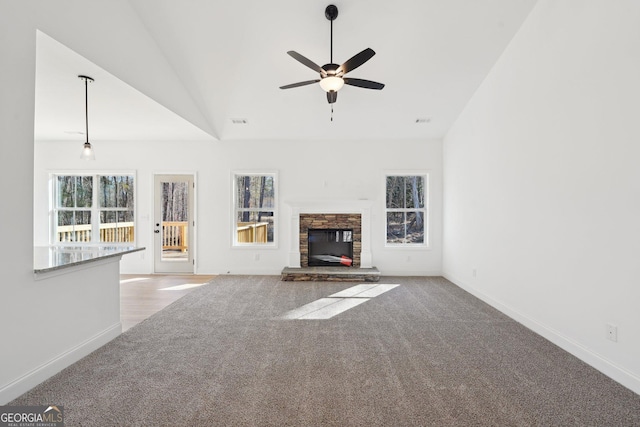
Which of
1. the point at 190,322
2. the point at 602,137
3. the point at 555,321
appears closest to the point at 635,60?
the point at 602,137

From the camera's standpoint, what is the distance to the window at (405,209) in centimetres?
682

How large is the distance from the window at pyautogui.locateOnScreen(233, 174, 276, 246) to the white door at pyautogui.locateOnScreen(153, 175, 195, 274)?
34.6 inches

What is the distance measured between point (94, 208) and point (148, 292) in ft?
8.66

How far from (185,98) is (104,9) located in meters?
1.76

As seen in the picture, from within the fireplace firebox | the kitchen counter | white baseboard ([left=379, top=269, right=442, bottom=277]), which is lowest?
white baseboard ([left=379, top=269, right=442, bottom=277])

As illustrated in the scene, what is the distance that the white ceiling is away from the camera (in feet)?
12.1

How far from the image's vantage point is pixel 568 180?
3172 mm

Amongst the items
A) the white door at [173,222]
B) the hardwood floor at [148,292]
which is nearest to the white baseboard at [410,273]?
the hardwood floor at [148,292]

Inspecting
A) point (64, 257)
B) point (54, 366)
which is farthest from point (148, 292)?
point (54, 366)

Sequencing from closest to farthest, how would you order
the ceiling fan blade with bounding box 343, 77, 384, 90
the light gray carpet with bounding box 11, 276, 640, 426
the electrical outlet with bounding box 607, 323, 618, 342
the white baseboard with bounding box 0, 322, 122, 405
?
1. the light gray carpet with bounding box 11, 276, 640, 426
2. the white baseboard with bounding box 0, 322, 122, 405
3. the electrical outlet with bounding box 607, 323, 618, 342
4. the ceiling fan blade with bounding box 343, 77, 384, 90

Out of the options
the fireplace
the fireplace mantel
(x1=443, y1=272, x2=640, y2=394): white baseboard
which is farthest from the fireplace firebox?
(x1=443, y1=272, x2=640, y2=394): white baseboard

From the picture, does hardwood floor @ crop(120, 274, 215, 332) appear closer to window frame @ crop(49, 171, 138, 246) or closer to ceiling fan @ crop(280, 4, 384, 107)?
window frame @ crop(49, 171, 138, 246)

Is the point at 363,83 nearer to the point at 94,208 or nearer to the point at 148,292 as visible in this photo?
the point at 148,292

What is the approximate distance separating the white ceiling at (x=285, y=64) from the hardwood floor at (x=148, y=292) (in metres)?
2.57
